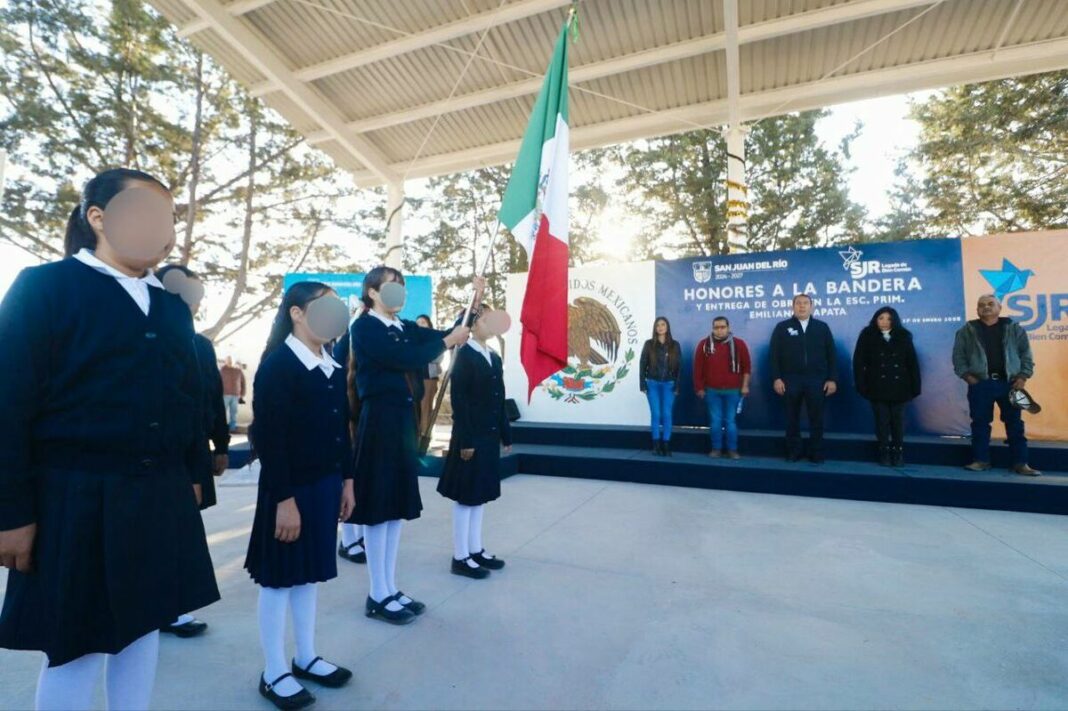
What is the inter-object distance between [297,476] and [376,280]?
1.08 m

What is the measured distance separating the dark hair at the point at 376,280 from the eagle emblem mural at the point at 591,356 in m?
5.45

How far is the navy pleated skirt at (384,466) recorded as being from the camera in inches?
100

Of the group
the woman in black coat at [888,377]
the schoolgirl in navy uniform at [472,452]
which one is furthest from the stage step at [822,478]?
the schoolgirl in navy uniform at [472,452]

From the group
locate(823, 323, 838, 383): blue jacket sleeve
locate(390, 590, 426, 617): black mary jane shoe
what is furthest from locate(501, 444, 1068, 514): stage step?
locate(390, 590, 426, 617): black mary jane shoe

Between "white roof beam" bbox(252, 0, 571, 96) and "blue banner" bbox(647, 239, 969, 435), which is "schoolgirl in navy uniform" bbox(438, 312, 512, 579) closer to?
"blue banner" bbox(647, 239, 969, 435)

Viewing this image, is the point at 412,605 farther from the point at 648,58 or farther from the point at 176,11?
the point at 176,11

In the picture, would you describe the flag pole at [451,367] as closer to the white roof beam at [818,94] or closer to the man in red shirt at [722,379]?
the man in red shirt at [722,379]

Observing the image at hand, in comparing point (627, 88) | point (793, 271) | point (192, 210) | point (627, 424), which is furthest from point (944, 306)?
point (192, 210)

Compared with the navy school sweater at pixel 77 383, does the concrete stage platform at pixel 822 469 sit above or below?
below

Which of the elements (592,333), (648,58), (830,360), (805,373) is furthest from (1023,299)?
(648,58)

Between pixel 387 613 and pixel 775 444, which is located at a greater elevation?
pixel 775 444

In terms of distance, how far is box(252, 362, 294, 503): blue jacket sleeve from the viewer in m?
1.84

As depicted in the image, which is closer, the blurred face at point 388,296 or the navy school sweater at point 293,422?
the navy school sweater at point 293,422

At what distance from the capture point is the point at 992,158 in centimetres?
1234
